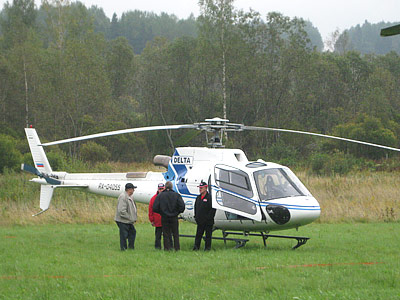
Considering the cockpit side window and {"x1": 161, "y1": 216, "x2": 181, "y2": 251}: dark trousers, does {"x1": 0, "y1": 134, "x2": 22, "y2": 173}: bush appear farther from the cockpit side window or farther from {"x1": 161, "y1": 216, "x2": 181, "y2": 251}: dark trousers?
the cockpit side window

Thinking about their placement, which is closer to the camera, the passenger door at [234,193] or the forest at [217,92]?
the passenger door at [234,193]

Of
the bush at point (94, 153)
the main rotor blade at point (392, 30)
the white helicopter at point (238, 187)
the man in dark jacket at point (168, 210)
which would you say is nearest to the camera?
the main rotor blade at point (392, 30)

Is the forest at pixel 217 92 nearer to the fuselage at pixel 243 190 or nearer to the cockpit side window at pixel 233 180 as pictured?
the fuselage at pixel 243 190

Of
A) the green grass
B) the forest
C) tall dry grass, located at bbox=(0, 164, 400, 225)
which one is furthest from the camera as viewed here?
the forest

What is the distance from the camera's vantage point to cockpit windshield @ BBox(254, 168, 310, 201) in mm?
11448

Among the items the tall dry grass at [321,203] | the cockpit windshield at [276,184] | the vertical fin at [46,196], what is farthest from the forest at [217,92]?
the cockpit windshield at [276,184]

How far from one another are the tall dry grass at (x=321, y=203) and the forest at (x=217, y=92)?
12410 millimetres

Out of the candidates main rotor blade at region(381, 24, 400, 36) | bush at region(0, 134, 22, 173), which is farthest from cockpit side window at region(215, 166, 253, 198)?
bush at region(0, 134, 22, 173)

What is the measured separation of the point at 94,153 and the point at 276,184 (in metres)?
32.0

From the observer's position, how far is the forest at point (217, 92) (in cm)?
4362

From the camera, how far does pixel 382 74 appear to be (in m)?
51.0

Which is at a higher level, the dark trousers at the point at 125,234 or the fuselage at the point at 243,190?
the fuselage at the point at 243,190

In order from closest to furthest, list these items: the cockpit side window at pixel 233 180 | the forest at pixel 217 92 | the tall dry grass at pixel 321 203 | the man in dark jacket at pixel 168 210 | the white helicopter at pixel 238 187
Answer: the white helicopter at pixel 238 187 → the man in dark jacket at pixel 168 210 → the cockpit side window at pixel 233 180 → the tall dry grass at pixel 321 203 → the forest at pixel 217 92

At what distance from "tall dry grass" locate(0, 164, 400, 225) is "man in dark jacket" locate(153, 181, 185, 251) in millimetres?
7527
